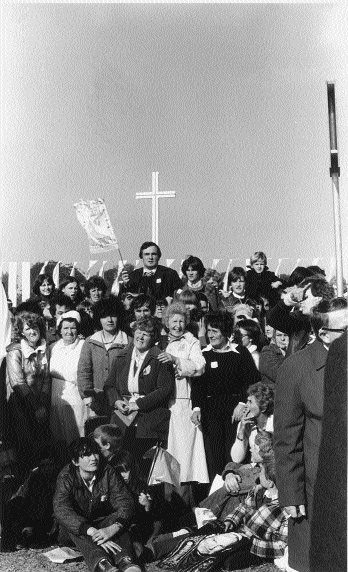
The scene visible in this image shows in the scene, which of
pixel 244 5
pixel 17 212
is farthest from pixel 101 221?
pixel 244 5

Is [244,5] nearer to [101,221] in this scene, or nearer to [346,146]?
[346,146]

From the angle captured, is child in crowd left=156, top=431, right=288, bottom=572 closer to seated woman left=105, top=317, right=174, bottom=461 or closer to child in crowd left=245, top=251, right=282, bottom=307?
seated woman left=105, top=317, right=174, bottom=461

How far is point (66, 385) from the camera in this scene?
4805 mm

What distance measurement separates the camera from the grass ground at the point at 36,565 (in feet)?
13.0

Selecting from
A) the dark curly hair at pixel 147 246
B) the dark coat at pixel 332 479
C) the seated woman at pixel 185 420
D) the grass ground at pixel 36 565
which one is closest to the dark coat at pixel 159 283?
the dark curly hair at pixel 147 246

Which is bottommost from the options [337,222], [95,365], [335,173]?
[95,365]

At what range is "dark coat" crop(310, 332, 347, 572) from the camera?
9.96 ft

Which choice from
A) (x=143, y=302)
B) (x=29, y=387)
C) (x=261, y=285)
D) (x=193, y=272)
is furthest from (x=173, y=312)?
(x=29, y=387)

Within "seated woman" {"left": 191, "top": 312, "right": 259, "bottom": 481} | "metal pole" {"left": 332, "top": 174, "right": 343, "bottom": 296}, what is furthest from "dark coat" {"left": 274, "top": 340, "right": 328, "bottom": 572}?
"seated woman" {"left": 191, "top": 312, "right": 259, "bottom": 481}

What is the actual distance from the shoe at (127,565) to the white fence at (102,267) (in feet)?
5.52

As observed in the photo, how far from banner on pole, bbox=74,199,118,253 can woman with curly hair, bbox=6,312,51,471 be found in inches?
23.7

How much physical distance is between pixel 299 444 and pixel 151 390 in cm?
167

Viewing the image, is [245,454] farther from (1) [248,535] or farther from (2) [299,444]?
(2) [299,444]

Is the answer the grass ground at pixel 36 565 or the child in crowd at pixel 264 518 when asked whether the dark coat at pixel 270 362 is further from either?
the grass ground at pixel 36 565
